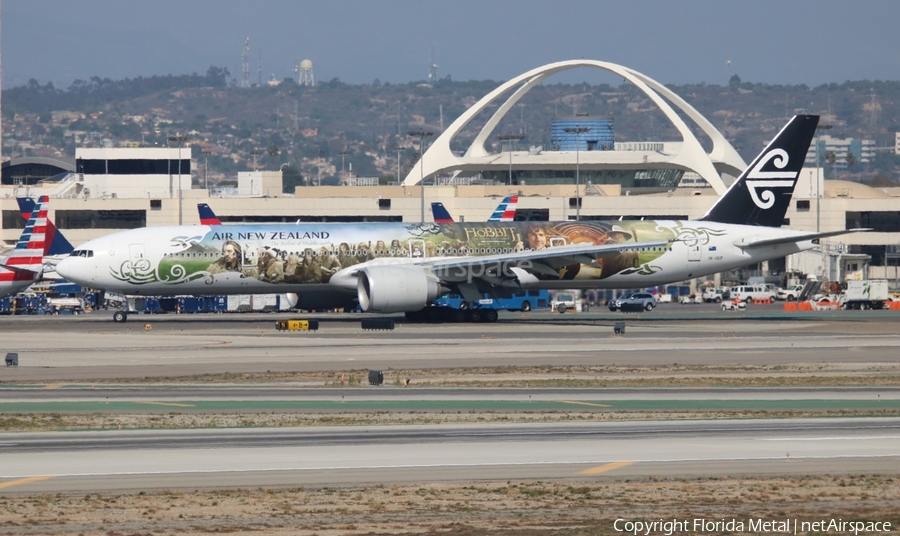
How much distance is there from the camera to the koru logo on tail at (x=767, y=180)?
63.3 metres

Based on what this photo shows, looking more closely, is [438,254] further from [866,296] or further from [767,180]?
[866,296]

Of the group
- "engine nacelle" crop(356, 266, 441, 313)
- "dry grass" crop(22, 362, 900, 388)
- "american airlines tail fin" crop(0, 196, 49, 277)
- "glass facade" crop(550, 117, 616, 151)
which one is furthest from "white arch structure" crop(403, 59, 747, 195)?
"dry grass" crop(22, 362, 900, 388)

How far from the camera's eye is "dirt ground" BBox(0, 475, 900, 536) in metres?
16.3

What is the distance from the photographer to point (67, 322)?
209 ft

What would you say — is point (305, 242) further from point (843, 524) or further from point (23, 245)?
point (843, 524)

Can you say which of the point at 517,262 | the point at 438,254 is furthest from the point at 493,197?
the point at 517,262

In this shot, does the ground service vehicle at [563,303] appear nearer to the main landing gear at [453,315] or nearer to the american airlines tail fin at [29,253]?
the main landing gear at [453,315]

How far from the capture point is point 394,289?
55.0 metres

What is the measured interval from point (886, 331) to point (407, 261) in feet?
72.5

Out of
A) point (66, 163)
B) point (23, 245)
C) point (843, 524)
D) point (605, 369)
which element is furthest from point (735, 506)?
point (66, 163)

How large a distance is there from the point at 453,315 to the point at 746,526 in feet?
145

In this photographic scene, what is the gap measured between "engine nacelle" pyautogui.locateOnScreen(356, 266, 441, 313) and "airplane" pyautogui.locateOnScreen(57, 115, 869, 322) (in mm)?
54

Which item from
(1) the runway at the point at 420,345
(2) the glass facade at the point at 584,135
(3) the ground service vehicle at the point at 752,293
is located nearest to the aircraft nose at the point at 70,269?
(1) the runway at the point at 420,345

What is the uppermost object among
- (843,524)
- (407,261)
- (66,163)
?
(66,163)
